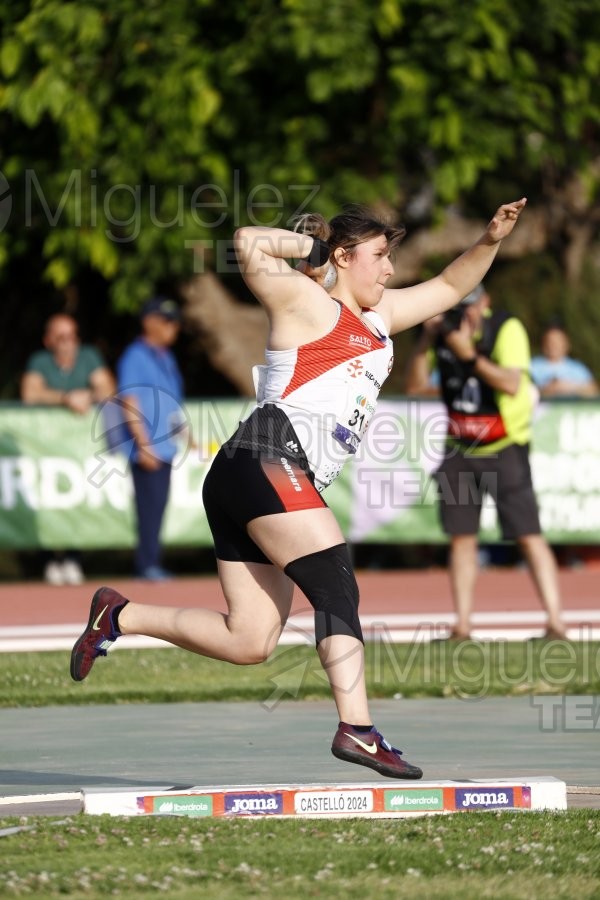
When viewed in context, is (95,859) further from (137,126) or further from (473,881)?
(137,126)

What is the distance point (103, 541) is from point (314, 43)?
4.69 metres

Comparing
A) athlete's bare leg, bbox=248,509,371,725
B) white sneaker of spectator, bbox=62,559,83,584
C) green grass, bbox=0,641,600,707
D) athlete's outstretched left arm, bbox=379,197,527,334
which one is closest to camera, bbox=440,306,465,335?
green grass, bbox=0,641,600,707

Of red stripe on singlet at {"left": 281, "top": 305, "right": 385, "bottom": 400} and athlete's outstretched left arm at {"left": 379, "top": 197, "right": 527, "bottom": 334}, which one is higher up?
athlete's outstretched left arm at {"left": 379, "top": 197, "right": 527, "bottom": 334}

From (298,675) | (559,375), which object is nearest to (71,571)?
(559,375)

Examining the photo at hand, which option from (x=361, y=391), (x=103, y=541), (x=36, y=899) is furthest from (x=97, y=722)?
(x=103, y=541)

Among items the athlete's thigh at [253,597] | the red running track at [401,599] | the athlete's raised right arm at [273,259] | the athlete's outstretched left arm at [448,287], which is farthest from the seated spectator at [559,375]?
the athlete's raised right arm at [273,259]

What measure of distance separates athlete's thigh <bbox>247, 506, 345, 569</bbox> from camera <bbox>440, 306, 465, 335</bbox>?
5.03 meters

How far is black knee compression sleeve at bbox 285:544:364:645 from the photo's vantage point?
549cm

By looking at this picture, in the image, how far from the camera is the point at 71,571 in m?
15.2

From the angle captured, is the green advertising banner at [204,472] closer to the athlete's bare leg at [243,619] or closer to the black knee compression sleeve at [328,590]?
the athlete's bare leg at [243,619]

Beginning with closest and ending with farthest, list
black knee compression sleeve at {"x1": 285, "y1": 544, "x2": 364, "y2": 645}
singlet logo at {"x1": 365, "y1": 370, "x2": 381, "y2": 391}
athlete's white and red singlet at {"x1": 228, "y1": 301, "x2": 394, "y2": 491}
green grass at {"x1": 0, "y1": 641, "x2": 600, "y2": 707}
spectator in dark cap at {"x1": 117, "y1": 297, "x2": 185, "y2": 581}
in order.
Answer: black knee compression sleeve at {"x1": 285, "y1": 544, "x2": 364, "y2": 645} → athlete's white and red singlet at {"x1": 228, "y1": 301, "x2": 394, "y2": 491} → singlet logo at {"x1": 365, "y1": 370, "x2": 381, "y2": 391} → green grass at {"x1": 0, "y1": 641, "x2": 600, "y2": 707} → spectator in dark cap at {"x1": 117, "y1": 297, "x2": 185, "y2": 581}

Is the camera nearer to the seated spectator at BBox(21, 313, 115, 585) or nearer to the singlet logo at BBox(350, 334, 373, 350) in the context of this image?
the singlet logo at BBox(350, 334, 373, 350)

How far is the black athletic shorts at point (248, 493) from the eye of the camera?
5.55 metres

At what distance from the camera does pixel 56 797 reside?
5.69 meters
